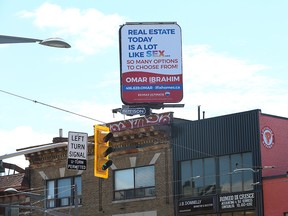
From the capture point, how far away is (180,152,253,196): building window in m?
41.6

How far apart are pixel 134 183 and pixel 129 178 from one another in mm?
553

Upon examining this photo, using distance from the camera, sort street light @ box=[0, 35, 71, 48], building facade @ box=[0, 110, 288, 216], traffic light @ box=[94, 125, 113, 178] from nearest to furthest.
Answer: street light @ box=[0, 35, 71, 48] < traffic light @ box=[94, 125, 113, 178] < building facade @ box=[0, 110, 288, 216]

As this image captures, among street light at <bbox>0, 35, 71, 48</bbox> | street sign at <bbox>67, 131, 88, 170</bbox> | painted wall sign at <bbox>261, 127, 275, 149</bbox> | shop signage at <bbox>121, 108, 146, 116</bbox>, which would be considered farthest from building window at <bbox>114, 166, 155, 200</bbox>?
street light at <bbox>0, 35, 71, 48</bbox>

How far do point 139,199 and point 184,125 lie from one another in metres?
5.26

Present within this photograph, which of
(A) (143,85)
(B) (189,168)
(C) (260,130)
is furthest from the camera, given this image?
(A) (143,85)

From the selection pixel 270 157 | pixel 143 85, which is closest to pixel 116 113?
pixel 143 85

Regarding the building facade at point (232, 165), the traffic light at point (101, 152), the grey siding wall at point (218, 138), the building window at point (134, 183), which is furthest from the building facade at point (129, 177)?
the traffic light at point (101, 152)

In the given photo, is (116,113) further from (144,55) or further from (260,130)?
(260,130)

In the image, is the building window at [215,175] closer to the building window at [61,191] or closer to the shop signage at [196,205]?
the shop signage at [196,205]

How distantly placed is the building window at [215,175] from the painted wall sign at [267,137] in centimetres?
102

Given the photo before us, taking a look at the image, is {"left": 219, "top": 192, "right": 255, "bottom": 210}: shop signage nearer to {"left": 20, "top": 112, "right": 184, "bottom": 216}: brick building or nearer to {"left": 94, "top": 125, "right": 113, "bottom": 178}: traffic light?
{"left": 20, "top": 112, "right": 184, "bottom": 216}: brick building

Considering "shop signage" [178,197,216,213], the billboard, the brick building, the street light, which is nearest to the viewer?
the street light

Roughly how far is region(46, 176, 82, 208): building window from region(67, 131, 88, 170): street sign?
15057 mm

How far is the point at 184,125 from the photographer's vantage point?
44.9 m
